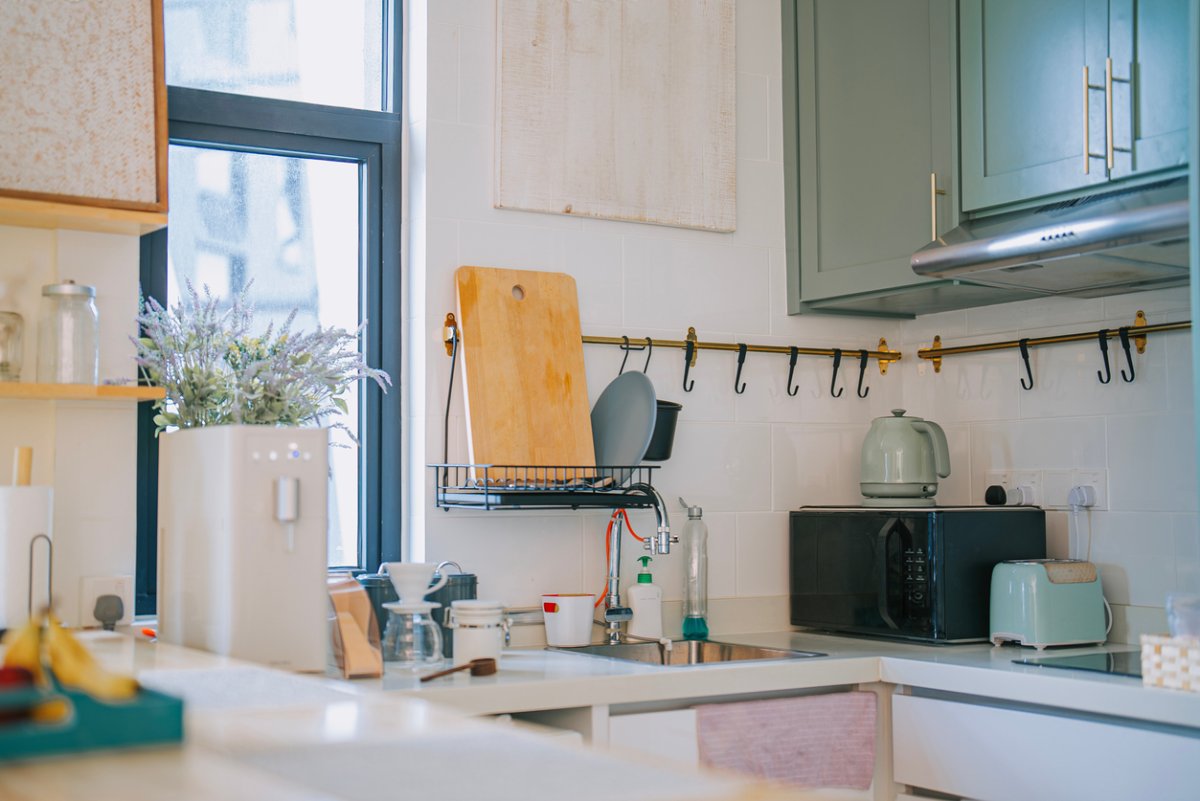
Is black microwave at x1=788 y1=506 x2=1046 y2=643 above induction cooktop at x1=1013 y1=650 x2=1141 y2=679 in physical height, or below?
above

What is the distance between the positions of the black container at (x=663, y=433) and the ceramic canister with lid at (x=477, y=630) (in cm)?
58

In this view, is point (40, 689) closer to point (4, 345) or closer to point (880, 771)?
point (4, 345)

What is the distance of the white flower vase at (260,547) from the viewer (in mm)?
1899

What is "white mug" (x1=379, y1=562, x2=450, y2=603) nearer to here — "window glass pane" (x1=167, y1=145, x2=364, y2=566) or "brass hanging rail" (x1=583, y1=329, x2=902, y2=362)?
"window glass pane" (x1=167, y1=145, x2=364, y2=566)

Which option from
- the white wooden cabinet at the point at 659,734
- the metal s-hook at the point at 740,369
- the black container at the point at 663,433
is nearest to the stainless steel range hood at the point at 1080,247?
the metal s-hook at the point at 740,369

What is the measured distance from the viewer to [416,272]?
278 cm

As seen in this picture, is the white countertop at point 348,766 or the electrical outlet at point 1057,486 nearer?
the white countertop at point 348,766

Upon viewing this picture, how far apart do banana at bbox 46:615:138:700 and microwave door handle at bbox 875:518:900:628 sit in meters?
1.90

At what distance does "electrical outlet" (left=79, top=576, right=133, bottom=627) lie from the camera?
221 cm

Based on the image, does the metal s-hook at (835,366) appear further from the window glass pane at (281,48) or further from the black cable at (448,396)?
the window glass pane at (281,48)

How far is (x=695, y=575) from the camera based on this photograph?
291 cm

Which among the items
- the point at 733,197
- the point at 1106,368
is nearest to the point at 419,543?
the point at 733,197

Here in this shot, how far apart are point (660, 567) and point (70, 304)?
1.39m

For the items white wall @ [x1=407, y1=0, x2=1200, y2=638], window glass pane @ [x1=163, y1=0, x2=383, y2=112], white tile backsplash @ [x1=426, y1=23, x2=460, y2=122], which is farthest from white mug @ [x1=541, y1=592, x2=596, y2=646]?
window glass pane @ [x1=163, y1=0, x2=383, y2=112]
